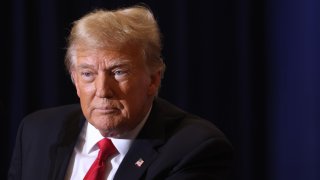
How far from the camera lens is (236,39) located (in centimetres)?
265

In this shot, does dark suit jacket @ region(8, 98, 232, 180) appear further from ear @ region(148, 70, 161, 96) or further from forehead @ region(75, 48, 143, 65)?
forehead @ region(75, 48, 143, 65)

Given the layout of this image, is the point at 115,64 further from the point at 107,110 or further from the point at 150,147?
the point at 150,147

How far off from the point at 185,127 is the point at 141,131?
0.14 meters

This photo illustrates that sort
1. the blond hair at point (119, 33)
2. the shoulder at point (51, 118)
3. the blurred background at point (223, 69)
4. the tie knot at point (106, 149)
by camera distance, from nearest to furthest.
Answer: the blond hair at point (119, 33), the tie knot at point (106, 149), the shoulder at point (51, 118), the blurred background at point (223, 69)

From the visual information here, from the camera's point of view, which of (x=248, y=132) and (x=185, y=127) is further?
(x=248, y=132)

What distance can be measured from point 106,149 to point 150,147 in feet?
0.43

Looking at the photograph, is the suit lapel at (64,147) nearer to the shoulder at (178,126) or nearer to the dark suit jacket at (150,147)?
the dark suit jacket at (150,147)

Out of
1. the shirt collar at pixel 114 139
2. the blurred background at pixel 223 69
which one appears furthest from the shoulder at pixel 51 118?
the blurred background at pixel 223 69

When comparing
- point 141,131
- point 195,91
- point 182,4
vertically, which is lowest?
point 195,91

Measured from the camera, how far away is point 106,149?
1.71 meters

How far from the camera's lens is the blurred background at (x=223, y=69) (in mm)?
2605

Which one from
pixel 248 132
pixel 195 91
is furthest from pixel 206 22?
pixel 248 132

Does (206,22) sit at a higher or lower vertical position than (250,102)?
higher

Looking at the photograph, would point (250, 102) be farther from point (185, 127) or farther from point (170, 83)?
point (185, 127)
